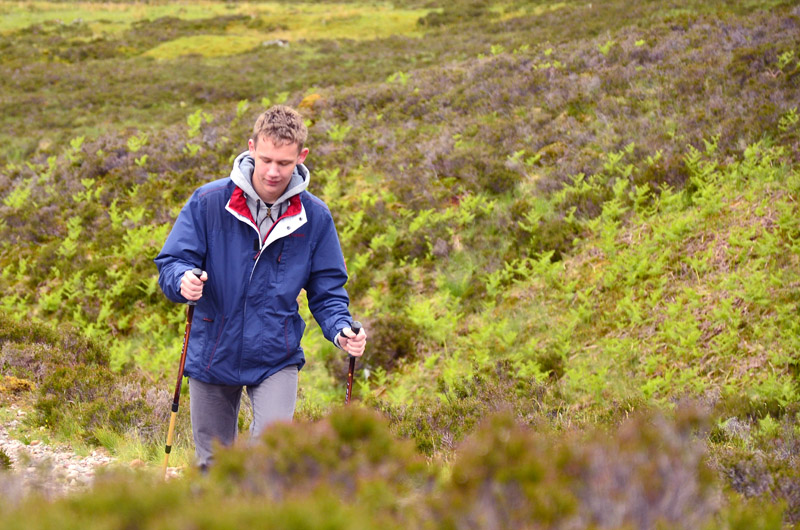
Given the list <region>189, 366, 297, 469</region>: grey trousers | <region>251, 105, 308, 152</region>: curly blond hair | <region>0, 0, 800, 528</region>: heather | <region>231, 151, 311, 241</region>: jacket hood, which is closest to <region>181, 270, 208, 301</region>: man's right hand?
<region>231, 151, 311, 241</region>: jacket hood

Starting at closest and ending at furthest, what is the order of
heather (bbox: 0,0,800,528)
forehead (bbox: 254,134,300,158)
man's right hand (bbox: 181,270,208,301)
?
1. heather (bbox: 0,0,800,528)
2. man's right hand (bbox: 181,270,208,301)
3. forehead (bbox: 254,134,300,158)

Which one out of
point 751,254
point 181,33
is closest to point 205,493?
point 751,254

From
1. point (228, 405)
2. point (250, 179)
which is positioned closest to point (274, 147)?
point (250, 179)

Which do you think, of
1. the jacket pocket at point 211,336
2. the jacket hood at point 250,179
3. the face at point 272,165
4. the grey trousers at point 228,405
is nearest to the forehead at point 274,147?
the face at point 272,165

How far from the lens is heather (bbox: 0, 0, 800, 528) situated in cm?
215

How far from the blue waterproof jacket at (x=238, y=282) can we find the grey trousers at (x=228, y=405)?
3.3 inches

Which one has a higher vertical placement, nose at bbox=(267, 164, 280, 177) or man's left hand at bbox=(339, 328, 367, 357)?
nose at bbox=(267, 164, 280, 177)

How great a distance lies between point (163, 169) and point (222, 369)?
1145 centimetres

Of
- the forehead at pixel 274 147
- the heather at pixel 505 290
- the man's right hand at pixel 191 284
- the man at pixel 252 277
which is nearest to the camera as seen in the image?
the heather at pixel 505 290

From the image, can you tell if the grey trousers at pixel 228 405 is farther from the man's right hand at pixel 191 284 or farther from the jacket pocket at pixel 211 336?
the man's right hand at pixel 191 284

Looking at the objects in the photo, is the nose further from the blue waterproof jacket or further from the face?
the blue waterproof jacket

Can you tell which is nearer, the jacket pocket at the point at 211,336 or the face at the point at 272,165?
the face at the point at 272,165

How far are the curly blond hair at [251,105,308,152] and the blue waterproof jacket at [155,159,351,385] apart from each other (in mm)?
351

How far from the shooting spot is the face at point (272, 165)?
4.10m
